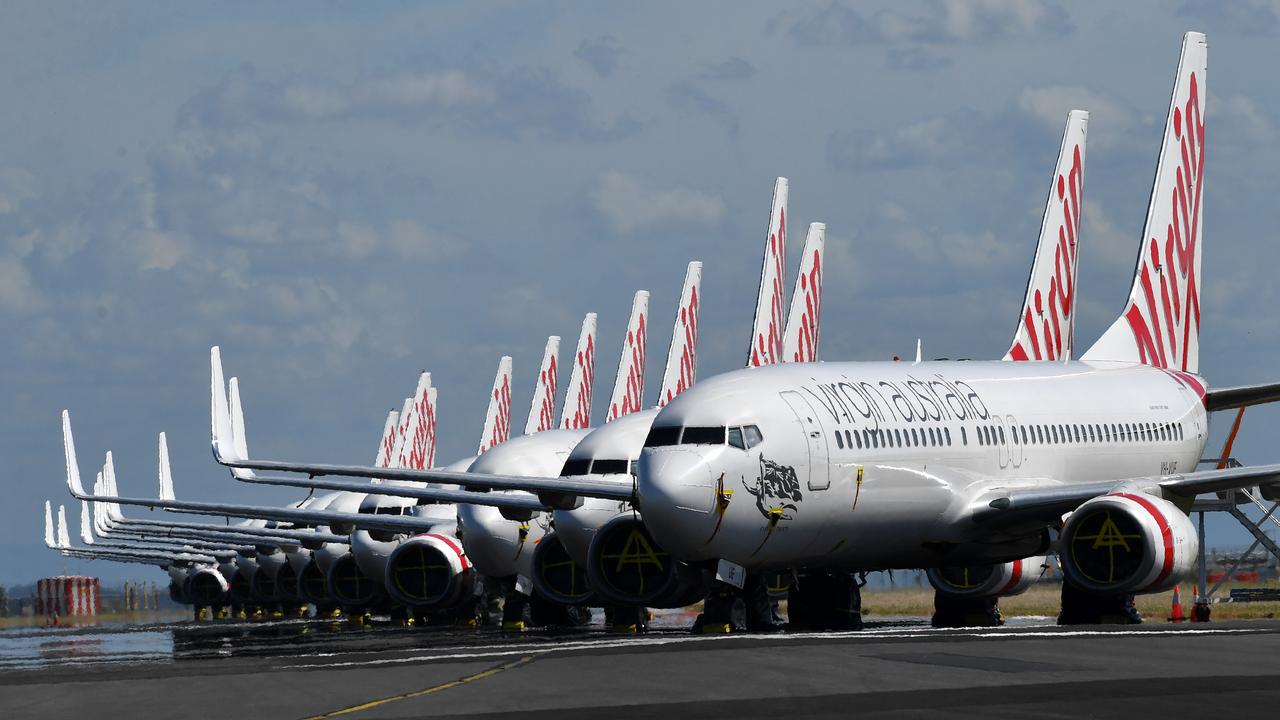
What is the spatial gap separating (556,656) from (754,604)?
915cm

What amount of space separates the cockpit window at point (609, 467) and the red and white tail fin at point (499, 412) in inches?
1171

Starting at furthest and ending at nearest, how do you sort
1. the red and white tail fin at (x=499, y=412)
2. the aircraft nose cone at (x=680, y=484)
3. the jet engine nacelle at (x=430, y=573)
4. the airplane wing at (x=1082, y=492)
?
1. the red and white tail fin at (x=499, y=412)
2. the jet engine nacelle at (x=430, y=573)
3. the airplane wing at (x=1082, y=492)
4. the aircraft nose cone at (x=680, y=484)

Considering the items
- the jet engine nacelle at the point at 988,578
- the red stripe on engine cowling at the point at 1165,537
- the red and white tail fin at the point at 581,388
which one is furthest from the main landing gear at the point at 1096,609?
the red and white tail fin at the point at 581,388

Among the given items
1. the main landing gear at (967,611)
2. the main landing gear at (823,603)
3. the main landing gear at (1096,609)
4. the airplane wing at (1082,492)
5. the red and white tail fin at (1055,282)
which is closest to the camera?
the airplane wing at (1082,492)

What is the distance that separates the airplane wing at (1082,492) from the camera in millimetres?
29812

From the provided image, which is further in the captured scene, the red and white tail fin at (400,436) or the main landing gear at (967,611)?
the red and white tail fin at (400,436)

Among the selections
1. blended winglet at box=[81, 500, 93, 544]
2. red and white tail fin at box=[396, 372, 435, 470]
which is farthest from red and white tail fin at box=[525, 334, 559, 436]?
blended winglet at box=[81, 500, 93, 544]

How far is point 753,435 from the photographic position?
91.1ft

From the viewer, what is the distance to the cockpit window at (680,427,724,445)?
90.5 ft

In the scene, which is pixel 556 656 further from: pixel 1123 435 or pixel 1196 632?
pixel 1123 435

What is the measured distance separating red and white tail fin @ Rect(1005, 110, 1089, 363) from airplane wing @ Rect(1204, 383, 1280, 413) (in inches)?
117

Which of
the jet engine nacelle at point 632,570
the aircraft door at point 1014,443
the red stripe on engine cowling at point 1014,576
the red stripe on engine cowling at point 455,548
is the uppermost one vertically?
the aircraft door at point 1014,443

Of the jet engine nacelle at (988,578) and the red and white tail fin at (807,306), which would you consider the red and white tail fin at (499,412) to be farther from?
the jet engine nacelle at (988,578)

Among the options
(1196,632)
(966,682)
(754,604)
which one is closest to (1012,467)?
(754,604)
